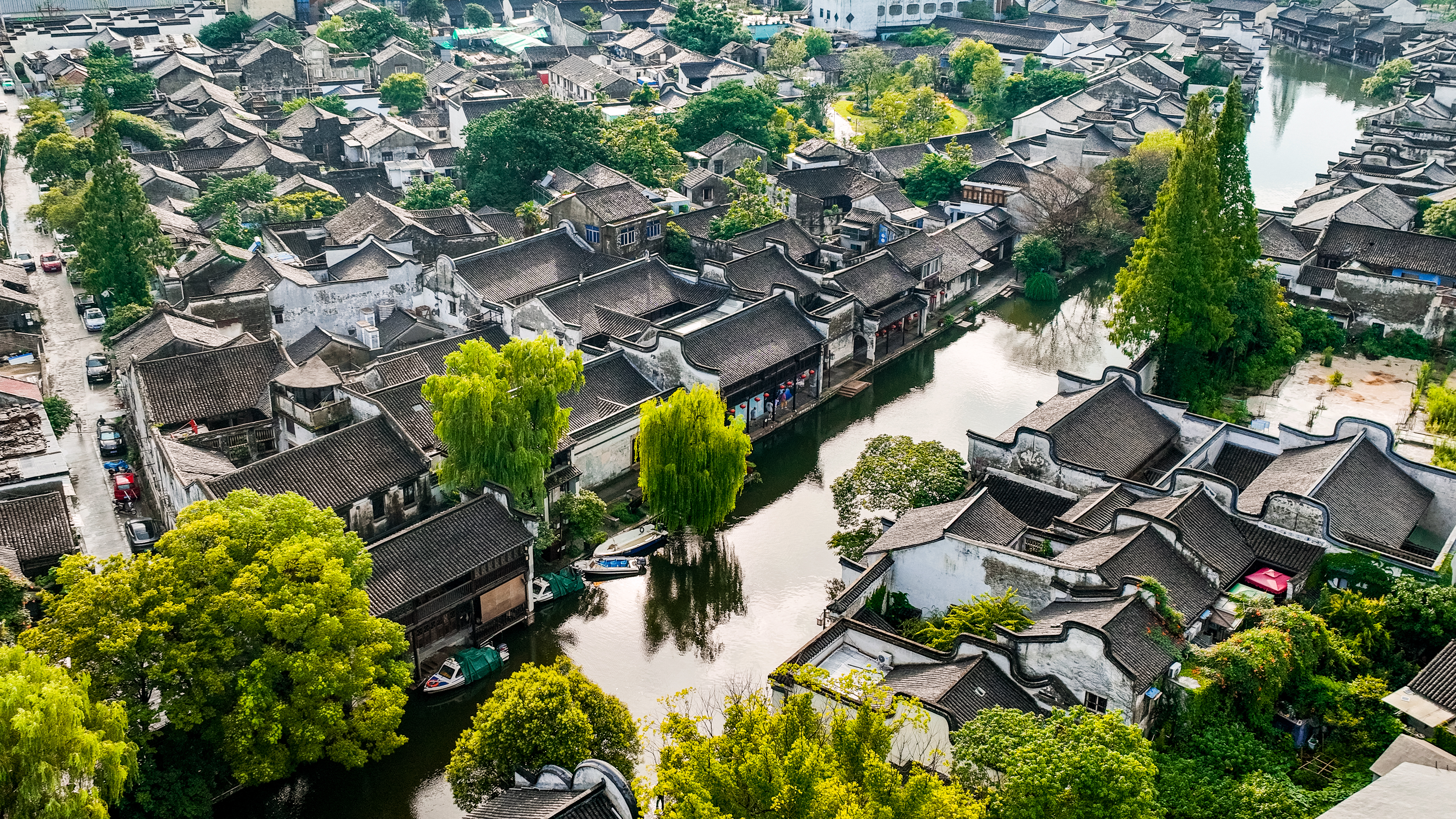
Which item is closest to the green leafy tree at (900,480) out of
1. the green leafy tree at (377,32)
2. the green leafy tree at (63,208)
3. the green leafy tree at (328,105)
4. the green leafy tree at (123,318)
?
the green leafy tree at (123,318)

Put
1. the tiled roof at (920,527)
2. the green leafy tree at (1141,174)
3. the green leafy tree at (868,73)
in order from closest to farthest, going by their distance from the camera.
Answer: the tiled roof at (920,527), the green leafy tree at (1141,174), the green leafy tree at (868,73)

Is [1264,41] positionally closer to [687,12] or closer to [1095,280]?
[687,12]

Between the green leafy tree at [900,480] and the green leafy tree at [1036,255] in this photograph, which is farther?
the green leafy tree at [1036,255]

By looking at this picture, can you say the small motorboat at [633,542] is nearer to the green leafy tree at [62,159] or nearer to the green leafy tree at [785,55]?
the green leafy tree at [62,159]

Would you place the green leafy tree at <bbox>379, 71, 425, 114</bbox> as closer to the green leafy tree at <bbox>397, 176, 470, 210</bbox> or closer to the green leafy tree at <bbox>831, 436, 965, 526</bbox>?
the green leafy tree at <bbox>397, 176, 470, 210</bbox>

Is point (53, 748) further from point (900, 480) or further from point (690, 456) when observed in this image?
point (900, 480)

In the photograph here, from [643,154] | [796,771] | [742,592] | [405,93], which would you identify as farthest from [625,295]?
[405,93]
